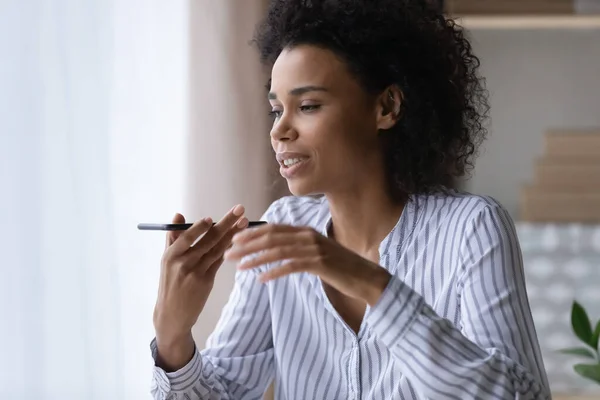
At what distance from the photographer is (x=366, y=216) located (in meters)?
1.40

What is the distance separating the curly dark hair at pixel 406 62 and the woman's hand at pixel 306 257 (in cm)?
39

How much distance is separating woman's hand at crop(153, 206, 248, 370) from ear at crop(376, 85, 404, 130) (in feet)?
0.95

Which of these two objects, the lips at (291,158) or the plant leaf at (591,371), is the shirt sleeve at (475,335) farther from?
the plant leaf at (591,371)

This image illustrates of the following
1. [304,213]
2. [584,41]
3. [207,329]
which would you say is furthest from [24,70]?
[584,41]

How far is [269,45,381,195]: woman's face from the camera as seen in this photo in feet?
4.18

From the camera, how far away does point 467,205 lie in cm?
132

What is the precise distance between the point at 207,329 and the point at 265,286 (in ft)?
1.28

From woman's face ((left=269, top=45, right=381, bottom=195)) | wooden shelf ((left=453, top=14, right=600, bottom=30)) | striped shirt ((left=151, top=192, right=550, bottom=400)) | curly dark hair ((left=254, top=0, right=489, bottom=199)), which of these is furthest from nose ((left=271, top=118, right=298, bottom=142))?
wooden shelf ((left=453, top=14, right=600, bottom=30))

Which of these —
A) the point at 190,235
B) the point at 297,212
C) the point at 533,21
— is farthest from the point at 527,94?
the point at 190,235

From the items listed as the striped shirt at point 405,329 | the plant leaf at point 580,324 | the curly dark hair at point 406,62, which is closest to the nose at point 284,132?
the curly dark hair at point 406,62

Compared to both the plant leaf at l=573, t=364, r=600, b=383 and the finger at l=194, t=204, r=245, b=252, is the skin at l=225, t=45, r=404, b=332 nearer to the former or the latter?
the finger at l=194, t=204, r=245, b=252

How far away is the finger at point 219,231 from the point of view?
3.85 feet

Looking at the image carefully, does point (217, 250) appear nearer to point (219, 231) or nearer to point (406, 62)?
point (219, 231)

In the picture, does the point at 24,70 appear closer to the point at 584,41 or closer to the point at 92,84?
the point at 92,84
